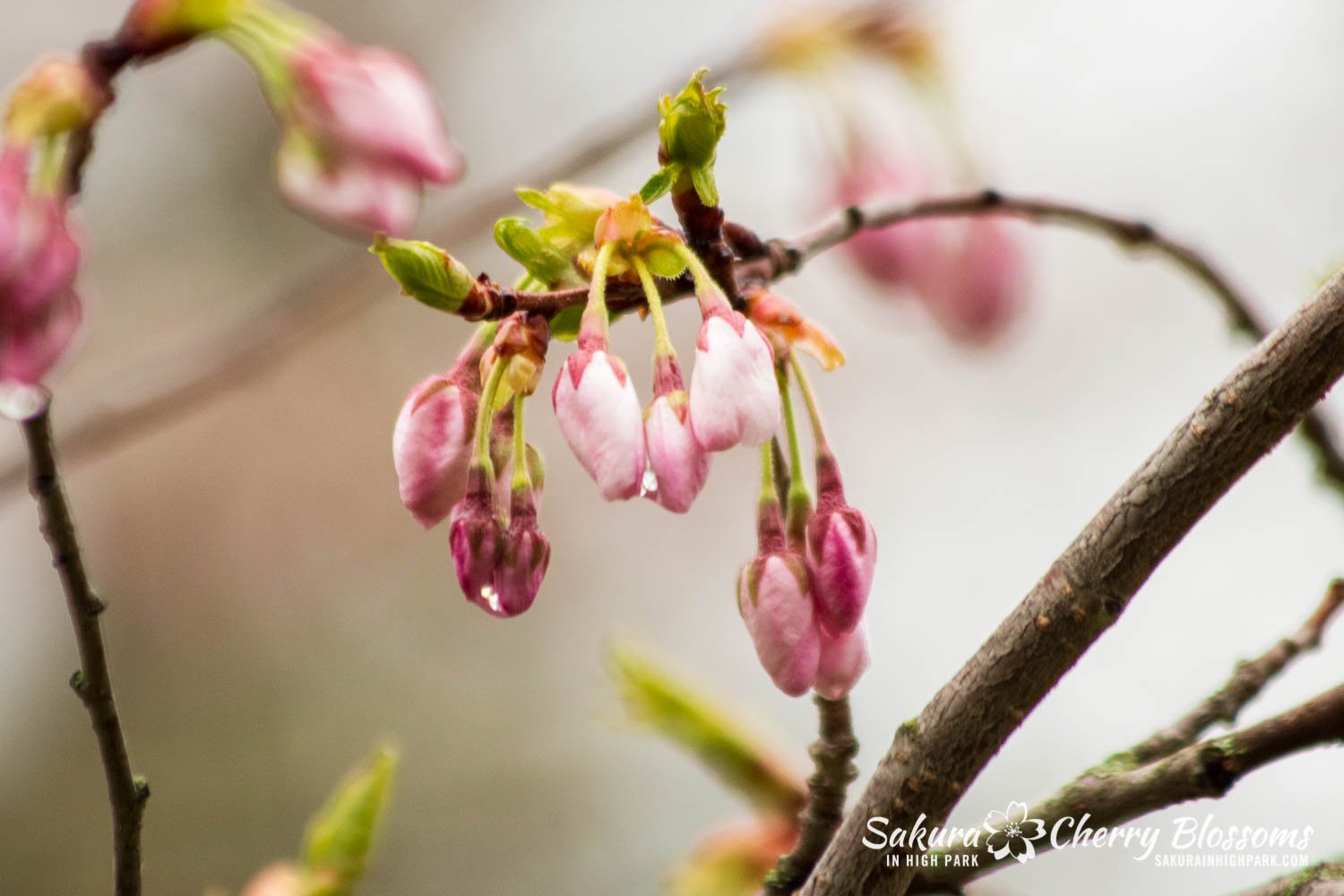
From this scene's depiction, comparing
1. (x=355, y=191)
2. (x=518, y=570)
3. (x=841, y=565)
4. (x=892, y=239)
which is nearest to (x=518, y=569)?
(x=518, y=570)

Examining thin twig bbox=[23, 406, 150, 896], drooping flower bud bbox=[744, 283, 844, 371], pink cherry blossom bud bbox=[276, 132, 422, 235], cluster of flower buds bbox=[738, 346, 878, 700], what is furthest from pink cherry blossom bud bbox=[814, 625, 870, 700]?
pink cherry blossom bud bbox=[276, 132, 422, 235]

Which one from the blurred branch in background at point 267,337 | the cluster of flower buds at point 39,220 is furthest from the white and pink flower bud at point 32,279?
the blurred branch in background at point 267,337

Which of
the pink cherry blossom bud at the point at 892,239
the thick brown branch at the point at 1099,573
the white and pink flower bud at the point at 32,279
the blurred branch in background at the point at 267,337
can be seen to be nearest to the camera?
the thick brown branch at the point at 1099,573

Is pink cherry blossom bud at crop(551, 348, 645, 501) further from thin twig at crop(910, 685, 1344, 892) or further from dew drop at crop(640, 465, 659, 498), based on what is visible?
thin twig at crop(910, 685, 1344, 892)

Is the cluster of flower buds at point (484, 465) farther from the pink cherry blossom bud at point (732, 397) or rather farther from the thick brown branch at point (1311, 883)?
the thick brown branch at point (1311, 883)

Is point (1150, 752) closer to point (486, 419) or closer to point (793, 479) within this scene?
point (793, 479)

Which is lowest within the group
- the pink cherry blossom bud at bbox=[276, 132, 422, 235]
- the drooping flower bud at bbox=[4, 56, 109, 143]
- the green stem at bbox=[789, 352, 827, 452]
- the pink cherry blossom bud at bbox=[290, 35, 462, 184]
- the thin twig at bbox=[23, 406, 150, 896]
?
the thin twig at bbox=[23, 406, 150, 896]
